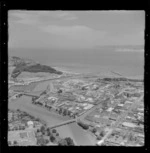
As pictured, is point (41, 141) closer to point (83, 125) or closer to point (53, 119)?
point (53, 119)

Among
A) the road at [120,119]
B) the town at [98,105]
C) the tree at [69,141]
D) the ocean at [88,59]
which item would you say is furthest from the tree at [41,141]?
the ocean at [88,59]

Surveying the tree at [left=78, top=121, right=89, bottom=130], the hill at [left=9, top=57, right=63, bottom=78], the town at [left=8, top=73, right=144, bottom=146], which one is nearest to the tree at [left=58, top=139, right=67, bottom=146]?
the town at [left=8, top=73, right=144, bottom=146]

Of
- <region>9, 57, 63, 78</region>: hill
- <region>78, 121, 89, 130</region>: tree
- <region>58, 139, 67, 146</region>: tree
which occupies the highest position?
<region>9, 57, 63, 78</region>: hill

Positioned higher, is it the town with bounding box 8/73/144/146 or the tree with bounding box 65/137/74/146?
the town with bounding box 8/73/144/146

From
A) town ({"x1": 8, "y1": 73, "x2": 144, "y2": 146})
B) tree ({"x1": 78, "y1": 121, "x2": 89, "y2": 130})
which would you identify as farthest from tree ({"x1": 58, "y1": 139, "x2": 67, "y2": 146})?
tree ({"x1": 78, "y1": 121, "x2": 89, "y2": 130})

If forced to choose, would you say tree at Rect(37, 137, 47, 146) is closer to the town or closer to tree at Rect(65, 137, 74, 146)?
the town

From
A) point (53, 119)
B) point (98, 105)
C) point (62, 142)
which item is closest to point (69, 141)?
point (62, 142)
